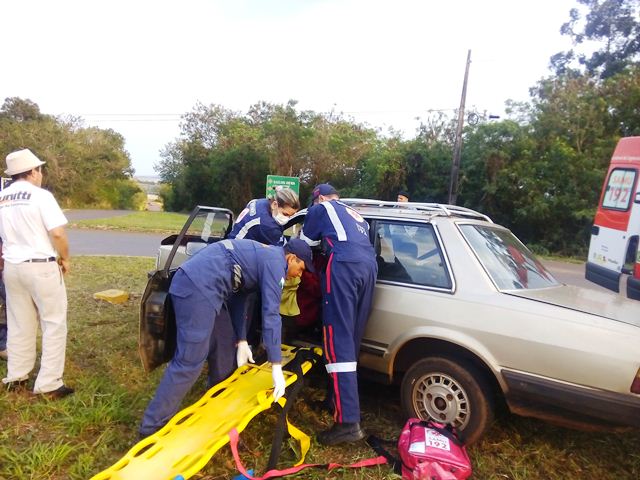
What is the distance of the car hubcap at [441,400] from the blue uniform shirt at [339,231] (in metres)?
0.92

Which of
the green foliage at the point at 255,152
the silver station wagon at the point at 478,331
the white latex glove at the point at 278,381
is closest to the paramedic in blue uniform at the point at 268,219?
the silver station wagon at the point at 478,331

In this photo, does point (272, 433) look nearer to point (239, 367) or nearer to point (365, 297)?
point (239, 367)

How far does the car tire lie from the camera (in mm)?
2896

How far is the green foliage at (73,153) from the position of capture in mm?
31047

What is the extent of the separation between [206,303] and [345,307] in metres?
0.93

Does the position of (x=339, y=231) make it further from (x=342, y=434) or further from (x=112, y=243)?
(x=112, y=243)

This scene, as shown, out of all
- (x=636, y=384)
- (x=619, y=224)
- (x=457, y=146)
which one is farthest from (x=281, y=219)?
(x=457, y=146)

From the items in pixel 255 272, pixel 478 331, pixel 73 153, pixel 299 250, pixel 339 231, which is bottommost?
pixel 478 331

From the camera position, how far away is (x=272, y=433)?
10.5 ft

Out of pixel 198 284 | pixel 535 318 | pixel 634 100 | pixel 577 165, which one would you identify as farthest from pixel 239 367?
pixel 634 100

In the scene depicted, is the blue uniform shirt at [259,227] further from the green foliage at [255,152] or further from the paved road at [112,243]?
the green foliage at [255,152]

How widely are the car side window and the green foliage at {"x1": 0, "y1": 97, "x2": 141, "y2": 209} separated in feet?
104

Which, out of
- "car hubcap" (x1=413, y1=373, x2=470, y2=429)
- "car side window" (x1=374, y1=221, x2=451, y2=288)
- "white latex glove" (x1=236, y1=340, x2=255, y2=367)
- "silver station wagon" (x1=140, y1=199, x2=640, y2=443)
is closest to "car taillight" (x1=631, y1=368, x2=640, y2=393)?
"silver station wagon" (x1=140, y1=199, x2=640, y2=443)

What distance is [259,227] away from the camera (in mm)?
4066
